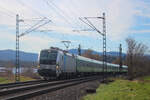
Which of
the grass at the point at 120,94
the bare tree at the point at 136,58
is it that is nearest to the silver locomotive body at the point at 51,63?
the grass at the point at 120,94

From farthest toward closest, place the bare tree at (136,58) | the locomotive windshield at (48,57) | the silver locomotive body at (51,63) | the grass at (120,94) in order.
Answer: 1. the bare tree at (136,58)
2. the locomotive windshield at (48,57)
3. the silver locomotive body at (51,63)
4. the grass at (120,94)

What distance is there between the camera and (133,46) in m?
82.2

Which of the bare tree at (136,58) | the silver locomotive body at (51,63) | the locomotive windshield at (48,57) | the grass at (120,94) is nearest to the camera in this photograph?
the grass at (120,94)

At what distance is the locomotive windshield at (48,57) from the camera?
29.9 meters

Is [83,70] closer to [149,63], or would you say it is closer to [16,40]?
[16,40]

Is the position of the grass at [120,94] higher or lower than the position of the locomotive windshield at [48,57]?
lower

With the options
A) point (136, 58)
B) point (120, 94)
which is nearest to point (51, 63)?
point (120, 94)

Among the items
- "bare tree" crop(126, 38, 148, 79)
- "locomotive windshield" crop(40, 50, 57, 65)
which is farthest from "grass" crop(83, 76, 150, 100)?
"bare tree" crop(126, 38, 148, 79)

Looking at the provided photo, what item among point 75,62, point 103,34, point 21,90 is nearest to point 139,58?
point 75,62

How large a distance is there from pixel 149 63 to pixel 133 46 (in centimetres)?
1162

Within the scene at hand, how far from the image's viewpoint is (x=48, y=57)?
98.7ft

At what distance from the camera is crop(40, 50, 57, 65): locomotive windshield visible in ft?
98.2

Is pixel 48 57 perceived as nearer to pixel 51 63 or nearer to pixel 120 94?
pixel 51 63

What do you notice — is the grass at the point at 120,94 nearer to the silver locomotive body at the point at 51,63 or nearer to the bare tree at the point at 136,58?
the silver locomotive body at the point at 51,63
